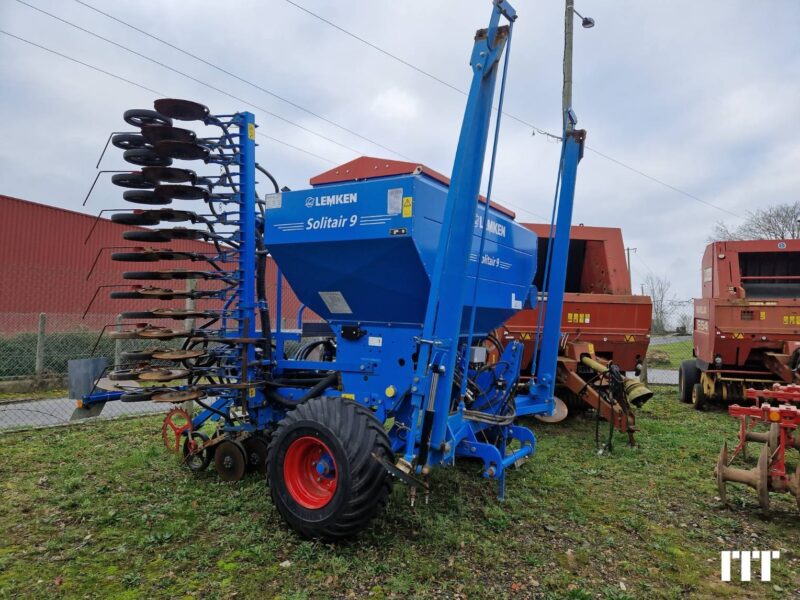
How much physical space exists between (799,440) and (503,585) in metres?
2.84

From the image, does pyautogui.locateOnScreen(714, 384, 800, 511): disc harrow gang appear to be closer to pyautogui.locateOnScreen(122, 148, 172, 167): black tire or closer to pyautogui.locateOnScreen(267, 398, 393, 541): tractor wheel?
pyautogui.locateOnScreen(267, 398, 393, 541): tractor wheel

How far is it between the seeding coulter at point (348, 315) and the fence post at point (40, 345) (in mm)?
4229

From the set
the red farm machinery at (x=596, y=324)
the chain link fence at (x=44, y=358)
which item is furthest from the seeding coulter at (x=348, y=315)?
the chain link fence at (x=44, y=358)

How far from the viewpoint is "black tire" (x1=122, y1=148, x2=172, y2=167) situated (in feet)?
14.8

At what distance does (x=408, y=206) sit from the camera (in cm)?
362

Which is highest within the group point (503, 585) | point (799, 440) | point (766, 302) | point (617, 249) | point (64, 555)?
point (617, 249)

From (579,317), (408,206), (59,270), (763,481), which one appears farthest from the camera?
(59,270)

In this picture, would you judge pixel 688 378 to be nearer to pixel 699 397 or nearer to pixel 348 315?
pixel 699 397

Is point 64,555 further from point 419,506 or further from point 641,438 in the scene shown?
point 641,438

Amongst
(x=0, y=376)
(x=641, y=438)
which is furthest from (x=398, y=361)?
(x=0, y=376)

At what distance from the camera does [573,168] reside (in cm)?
492

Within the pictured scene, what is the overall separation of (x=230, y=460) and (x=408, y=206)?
8.69ft

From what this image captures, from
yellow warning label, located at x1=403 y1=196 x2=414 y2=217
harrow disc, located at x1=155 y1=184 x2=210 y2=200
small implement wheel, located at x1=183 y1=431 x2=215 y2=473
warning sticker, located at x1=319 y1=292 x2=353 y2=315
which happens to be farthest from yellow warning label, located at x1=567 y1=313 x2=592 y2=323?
harrow disc, located at x1=155 y1=184 x2=210 y2=200

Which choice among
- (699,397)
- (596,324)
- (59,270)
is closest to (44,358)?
(59,270)
